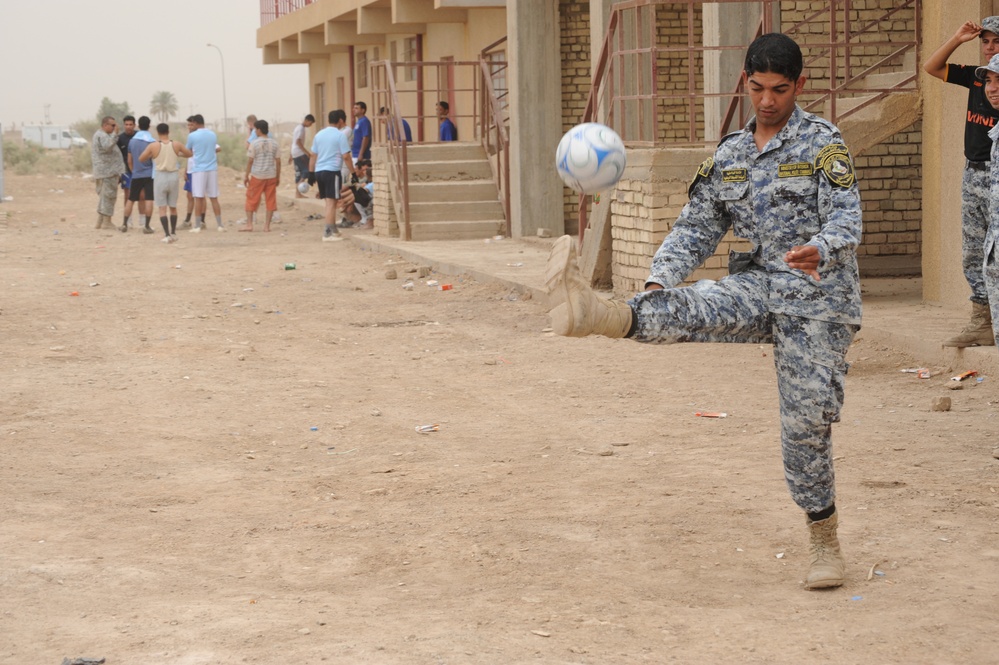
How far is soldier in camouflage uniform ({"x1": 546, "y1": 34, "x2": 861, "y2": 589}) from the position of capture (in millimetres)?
3967

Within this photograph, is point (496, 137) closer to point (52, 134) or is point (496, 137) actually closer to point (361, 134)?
point (361, 134)

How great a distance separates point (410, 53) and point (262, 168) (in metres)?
6.41

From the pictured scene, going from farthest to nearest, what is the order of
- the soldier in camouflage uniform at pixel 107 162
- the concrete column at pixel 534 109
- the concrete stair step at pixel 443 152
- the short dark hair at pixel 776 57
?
the soldier in camouflage uniform at pixel 107 162
the concrete stair step at pixel 443 152
the concrete column at pixel 534 109
the short dark hair at pixel 776 57

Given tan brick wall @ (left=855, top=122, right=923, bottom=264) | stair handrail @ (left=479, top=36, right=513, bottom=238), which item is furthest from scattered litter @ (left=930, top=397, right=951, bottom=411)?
stair handrail @ (left=479, top=36, right=513, bottom=238)

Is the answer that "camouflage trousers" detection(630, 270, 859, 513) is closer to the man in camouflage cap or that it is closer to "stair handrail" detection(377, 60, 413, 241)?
the man in camouflage cap

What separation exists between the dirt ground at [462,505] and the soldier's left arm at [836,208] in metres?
1.14

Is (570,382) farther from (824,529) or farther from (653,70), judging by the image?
(824,529)

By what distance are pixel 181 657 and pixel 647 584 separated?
1.56 m

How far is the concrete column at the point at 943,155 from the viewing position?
30.7 ft

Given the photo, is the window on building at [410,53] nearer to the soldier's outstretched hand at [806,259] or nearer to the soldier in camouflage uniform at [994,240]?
the soldier in camouflage uniform at [994,240]

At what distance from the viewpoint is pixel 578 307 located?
3.92 m

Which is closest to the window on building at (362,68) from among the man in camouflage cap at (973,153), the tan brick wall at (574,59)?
the tan brick wall at (574,59)

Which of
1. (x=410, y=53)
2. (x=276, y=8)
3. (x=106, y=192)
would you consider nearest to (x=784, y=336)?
(x=106, y=192)

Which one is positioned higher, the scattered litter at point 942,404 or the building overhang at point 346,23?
the building overhang at point 346,23
